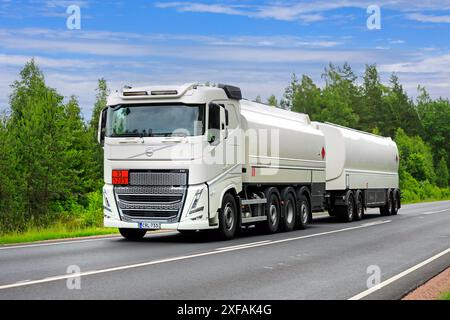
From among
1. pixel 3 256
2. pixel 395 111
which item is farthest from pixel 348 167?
pixel 395 111

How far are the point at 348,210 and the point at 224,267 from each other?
16.1m

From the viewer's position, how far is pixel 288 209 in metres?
22.2

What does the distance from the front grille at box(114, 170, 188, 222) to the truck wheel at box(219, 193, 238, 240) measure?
1.33 metres

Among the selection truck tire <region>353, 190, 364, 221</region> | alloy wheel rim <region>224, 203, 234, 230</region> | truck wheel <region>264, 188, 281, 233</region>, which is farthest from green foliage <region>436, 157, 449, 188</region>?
alloy wheel rim <region>224, 203, 234, 230</region>

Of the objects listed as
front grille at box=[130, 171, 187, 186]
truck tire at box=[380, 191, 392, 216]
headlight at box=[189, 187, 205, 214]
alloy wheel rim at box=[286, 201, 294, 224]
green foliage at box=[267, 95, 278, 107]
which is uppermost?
green foliage at box=[267, 95, 278, 107]

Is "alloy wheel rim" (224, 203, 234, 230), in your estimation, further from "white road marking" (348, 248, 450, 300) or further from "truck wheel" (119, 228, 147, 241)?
"white road marking" (348, 248, 450, 300)

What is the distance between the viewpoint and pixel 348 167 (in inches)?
1093

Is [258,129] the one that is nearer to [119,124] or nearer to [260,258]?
[119,124]

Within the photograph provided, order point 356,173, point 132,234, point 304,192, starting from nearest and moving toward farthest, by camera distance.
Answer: point 132,234 < point 304,192 < point 356,173

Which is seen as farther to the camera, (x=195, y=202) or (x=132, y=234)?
(x=132, y=234)

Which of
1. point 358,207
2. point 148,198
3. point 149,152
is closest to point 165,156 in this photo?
point 149,152

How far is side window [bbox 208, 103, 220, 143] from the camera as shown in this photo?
17.3m

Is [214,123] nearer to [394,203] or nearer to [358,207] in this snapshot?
[358,207]

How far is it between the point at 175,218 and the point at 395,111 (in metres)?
116
